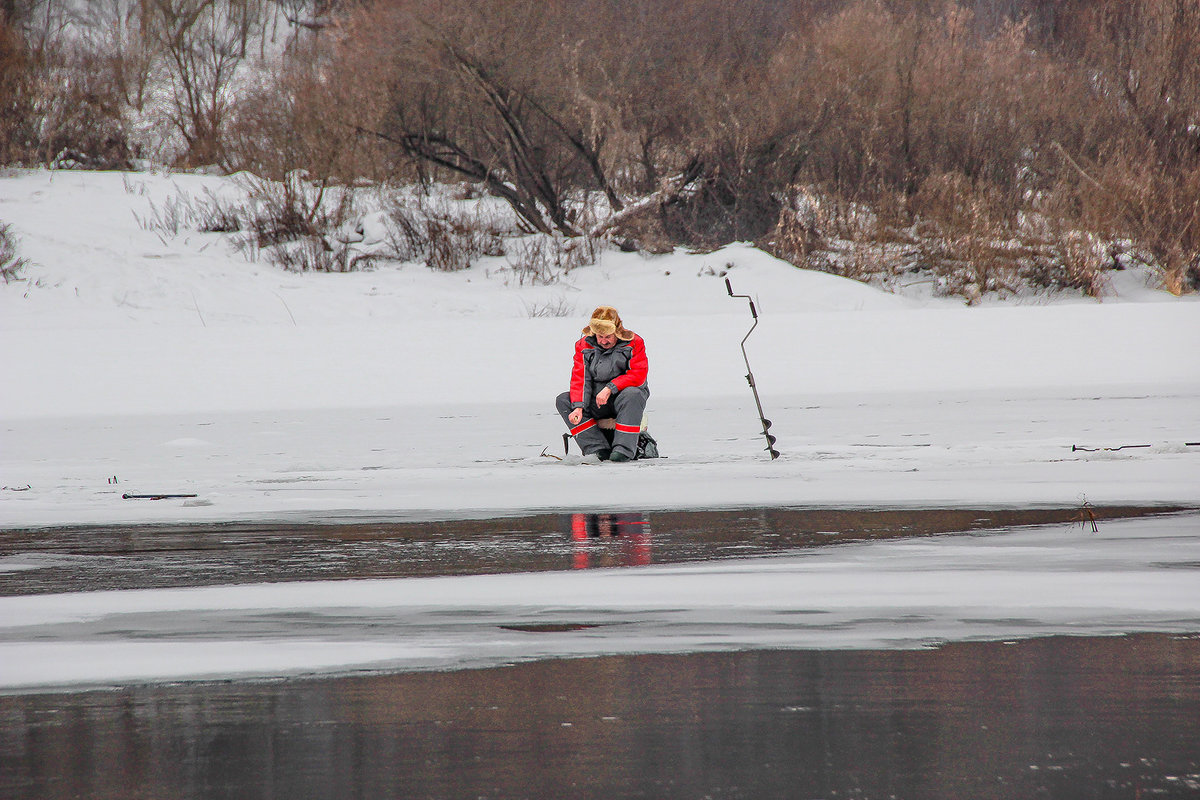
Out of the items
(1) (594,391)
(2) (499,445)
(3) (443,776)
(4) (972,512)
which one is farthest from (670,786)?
(2) (499,445)

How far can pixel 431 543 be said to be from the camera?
286 inches

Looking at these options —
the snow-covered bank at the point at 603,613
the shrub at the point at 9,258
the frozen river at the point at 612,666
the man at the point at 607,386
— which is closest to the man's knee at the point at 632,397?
the man at the point at 607,386

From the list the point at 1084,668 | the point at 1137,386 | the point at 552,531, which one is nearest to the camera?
the point at 1084,668

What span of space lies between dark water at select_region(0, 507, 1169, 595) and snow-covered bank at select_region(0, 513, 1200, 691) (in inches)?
13.2

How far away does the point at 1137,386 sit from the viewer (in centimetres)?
1603

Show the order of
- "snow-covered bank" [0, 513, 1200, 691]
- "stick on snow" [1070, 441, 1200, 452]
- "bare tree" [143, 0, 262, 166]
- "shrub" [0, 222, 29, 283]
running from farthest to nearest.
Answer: "bare tree" [143, 0, 262, 166] < "shrub" [0, 222, 29, 283] < "stick on snow" [1070, 441, 1200, 452] < "snow-covered bank" [0, 513, 1200, 691]

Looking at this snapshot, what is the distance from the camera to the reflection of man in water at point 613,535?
6.64 m

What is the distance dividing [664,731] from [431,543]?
11.9 ft

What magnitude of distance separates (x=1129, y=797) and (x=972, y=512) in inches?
194

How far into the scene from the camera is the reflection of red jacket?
10.8 m

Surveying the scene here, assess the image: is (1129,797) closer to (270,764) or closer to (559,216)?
(270,764)

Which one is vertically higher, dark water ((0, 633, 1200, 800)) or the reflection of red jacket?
the reflection of red jacket

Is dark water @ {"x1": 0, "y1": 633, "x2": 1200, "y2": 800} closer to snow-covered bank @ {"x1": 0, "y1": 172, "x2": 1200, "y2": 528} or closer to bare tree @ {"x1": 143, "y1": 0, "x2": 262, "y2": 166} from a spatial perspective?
snow-covered bank @ {"x1": 0, "y1": 172, "x2": 1200, "y2": 528}

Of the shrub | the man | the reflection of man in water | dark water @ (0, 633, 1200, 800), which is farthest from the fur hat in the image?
the shrub
